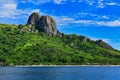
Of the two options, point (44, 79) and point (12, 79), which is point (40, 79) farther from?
point (12, 79)

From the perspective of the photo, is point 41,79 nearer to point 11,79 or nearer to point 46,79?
point 46,79

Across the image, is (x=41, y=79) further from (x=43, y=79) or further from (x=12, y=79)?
(x=12, y=79)

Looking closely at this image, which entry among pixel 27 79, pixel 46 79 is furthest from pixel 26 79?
pixel 46 79

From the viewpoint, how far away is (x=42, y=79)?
16812 cm

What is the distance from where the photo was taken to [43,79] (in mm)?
168000

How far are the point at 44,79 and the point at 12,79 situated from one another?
17.0 m

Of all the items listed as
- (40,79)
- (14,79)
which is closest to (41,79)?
(40,79)

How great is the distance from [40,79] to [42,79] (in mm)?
1133

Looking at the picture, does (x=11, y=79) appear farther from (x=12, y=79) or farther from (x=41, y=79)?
(x=41, y=79)

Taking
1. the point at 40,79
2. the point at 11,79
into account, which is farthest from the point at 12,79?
the point at 40,79

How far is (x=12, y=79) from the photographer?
162 metres

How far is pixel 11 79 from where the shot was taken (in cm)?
16150

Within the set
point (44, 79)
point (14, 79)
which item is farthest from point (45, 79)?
point (14, 79)

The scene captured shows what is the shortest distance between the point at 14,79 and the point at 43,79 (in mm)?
15465
